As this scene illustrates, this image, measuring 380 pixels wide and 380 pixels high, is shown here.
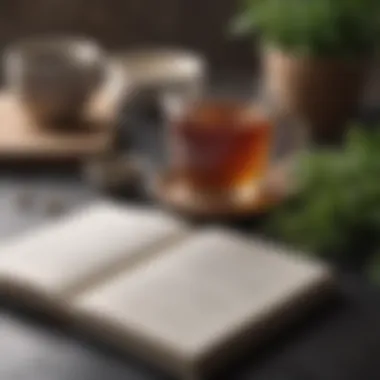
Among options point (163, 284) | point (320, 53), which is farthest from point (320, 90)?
point (163, 284)

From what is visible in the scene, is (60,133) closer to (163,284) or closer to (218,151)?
(218,151)

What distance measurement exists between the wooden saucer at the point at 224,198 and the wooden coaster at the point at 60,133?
124mm

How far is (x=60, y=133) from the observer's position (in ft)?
3.62

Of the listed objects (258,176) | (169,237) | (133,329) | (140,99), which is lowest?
(133,329)

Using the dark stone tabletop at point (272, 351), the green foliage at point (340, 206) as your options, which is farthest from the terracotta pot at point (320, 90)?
the dark stone tabletop at point (272, 351)

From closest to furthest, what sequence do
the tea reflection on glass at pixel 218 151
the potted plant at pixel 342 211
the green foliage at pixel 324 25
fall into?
1. the potted plant at pixel 342 211
2. the tea reflection on glass at pixel 218 151
3. the green foliage at pixel 324 25

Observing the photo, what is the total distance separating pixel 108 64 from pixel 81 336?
1.89ft

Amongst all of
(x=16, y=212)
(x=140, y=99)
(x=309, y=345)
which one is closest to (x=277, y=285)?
(x=309, y=345)

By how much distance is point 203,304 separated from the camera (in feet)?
2.36

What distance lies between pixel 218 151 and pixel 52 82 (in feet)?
0.81

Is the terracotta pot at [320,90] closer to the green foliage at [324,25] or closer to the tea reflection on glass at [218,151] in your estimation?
the green foliage at [324,25]

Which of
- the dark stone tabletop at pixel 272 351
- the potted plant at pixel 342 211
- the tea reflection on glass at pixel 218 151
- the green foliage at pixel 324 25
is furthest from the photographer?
the green foliage at pixel 324 25

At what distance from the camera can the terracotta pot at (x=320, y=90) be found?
3.66ft

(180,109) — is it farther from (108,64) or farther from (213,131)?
(108,64)
